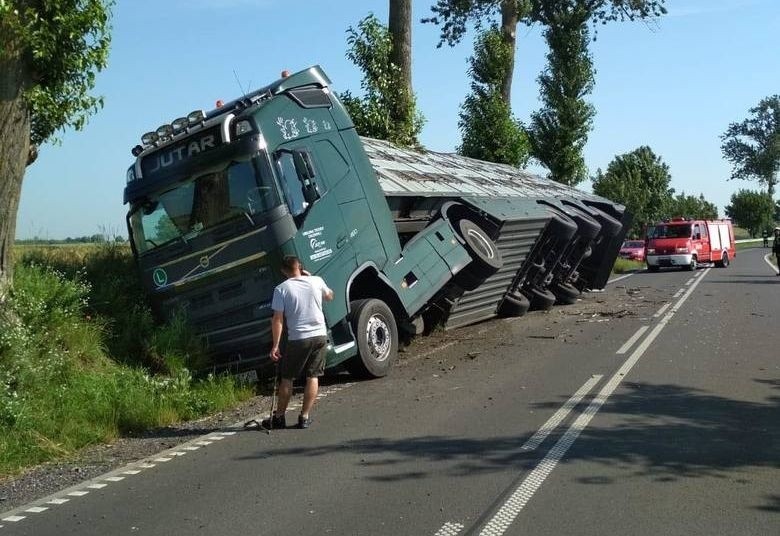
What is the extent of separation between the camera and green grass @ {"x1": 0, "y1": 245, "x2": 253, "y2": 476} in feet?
24.1

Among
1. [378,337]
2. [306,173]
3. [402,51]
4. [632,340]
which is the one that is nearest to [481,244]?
[632,340]

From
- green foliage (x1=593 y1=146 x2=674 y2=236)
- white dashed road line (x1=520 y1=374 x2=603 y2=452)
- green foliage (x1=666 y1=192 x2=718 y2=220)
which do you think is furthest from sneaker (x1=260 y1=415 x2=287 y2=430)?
green foliage (x1=666 y1=192 x2=718 y2=220)

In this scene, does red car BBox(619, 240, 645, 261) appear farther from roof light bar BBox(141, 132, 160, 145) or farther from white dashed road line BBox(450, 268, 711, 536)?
roof light bar BBox(141, 132, 160, 145)

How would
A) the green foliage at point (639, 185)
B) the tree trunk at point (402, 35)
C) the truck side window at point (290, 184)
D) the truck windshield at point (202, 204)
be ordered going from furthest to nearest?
the green foliage at point (639, 185) → the tree trunk at point (402, 35) → the truck side window at point (290, 184) → the truck windshield at point (202, 204)

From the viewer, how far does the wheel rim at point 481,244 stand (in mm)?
12758

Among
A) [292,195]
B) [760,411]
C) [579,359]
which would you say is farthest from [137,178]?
[760,411]

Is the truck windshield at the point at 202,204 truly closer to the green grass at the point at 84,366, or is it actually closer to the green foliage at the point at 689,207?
the green grass at the point at 84,366

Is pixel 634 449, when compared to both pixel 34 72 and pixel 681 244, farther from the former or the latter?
pixel 681 244

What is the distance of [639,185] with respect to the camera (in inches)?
2463

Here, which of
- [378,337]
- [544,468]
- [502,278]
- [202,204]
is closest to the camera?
[544,468]

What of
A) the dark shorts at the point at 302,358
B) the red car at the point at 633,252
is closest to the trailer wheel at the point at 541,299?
the dark shorts at the point at 302,358

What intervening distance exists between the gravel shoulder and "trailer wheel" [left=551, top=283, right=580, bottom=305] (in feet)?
0.84

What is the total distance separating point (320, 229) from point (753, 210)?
108408mm

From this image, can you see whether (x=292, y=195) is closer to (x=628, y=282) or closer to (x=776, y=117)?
(x=628, y=282)
